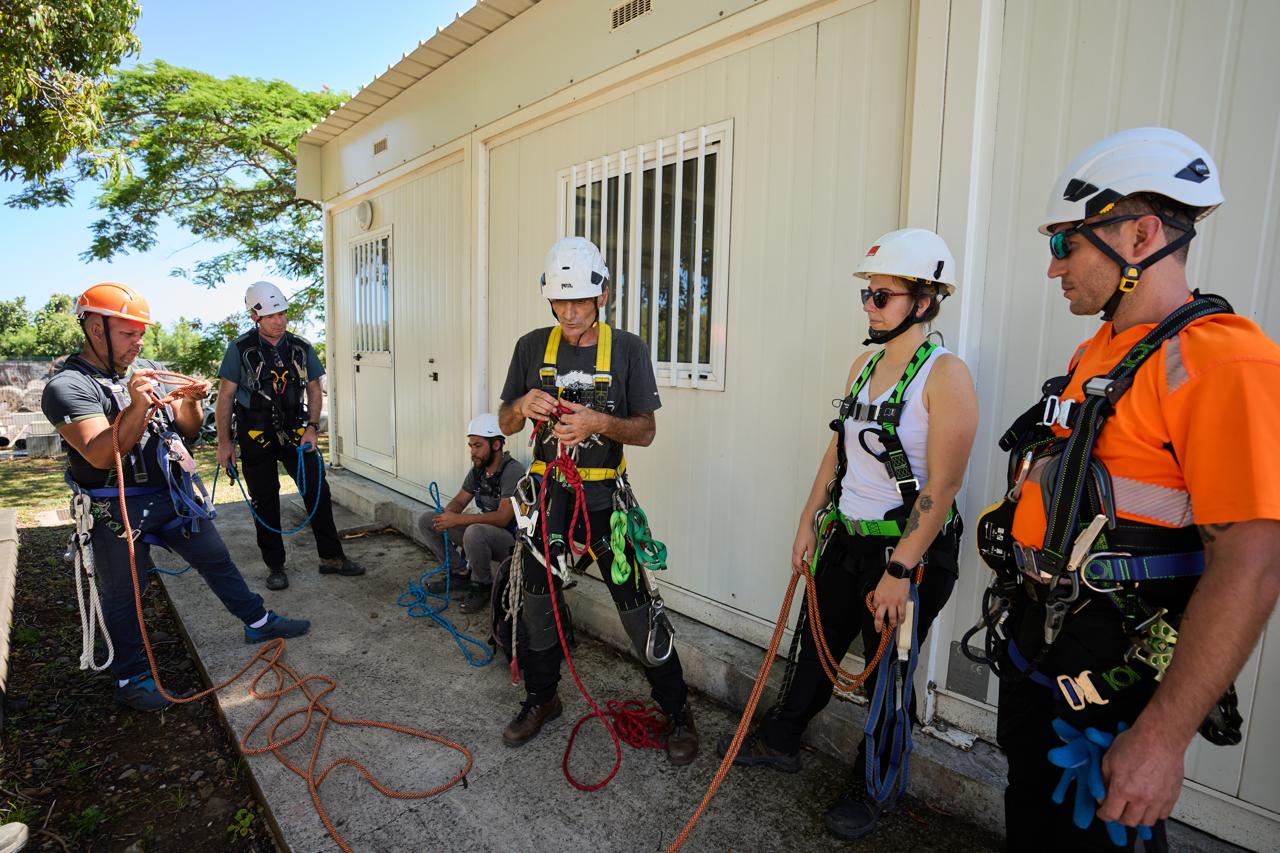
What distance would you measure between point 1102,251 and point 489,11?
5055 mm

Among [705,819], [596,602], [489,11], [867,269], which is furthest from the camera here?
[489,11]

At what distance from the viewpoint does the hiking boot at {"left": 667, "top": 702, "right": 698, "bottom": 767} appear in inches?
114

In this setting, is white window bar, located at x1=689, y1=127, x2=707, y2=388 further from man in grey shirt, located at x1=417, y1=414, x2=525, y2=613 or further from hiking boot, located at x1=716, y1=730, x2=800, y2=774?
hiking boot, located at x1=716, y1=730, x2=800, y2=774

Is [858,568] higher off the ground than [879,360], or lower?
lower

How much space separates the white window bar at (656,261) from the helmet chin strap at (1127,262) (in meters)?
2.62

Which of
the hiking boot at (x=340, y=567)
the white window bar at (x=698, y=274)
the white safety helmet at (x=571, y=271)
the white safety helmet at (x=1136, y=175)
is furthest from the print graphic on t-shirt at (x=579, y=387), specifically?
the hiking boot at (x=340, y=567)

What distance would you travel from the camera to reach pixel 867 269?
2.26 metres

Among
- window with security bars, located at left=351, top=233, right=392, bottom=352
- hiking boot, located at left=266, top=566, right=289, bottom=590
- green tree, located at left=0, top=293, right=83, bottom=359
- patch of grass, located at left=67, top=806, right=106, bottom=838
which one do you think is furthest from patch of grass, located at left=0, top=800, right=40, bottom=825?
green tree, located at left=0, top=293, right=83, bottom=359

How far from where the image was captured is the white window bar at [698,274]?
3.77m

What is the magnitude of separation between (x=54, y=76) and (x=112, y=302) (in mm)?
5182

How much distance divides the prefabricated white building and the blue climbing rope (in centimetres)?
56

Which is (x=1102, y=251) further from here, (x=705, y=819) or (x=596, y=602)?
(x=596, y=602)

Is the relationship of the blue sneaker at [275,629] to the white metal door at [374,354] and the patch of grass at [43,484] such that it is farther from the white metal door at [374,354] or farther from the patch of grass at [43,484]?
the patch of grass at [43,484]

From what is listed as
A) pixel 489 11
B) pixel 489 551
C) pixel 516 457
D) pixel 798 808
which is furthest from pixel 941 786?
pixel 489 11
